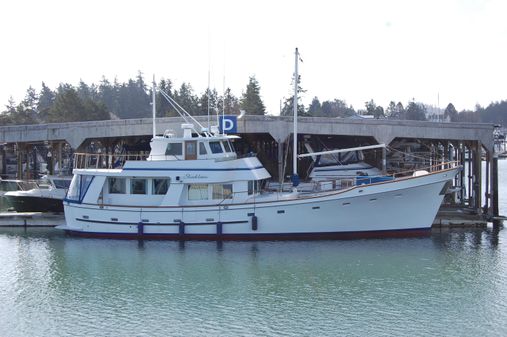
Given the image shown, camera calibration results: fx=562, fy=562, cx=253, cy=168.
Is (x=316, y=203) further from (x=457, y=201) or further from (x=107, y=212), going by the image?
(x=457, y=201)

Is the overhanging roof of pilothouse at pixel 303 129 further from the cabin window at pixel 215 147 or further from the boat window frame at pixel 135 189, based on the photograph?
the boat window frame at pixel 135 189

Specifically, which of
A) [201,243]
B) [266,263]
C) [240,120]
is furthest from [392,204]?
[240,120]

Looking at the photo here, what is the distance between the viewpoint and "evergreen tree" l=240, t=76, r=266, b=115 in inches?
2739

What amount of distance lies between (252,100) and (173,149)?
49.1 m

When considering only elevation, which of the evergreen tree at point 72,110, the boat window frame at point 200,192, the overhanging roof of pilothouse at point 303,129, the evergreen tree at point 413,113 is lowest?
the boat window frame at point 200,192

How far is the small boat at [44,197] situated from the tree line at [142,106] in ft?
27.5

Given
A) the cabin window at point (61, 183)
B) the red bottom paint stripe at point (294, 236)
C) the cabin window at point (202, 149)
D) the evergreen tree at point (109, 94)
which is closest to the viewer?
the red bottom paint stripe at point (294, 236)

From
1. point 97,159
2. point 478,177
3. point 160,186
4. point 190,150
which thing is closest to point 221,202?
point 190,150

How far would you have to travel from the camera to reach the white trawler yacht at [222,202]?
71.3 ft

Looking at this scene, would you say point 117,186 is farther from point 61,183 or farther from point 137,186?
point 61,183

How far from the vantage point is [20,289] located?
16797mm

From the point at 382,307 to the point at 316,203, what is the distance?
7246mm

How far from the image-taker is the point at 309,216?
2186cm

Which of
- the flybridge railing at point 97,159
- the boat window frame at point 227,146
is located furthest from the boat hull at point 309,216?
the boat window frame at point 227,146
